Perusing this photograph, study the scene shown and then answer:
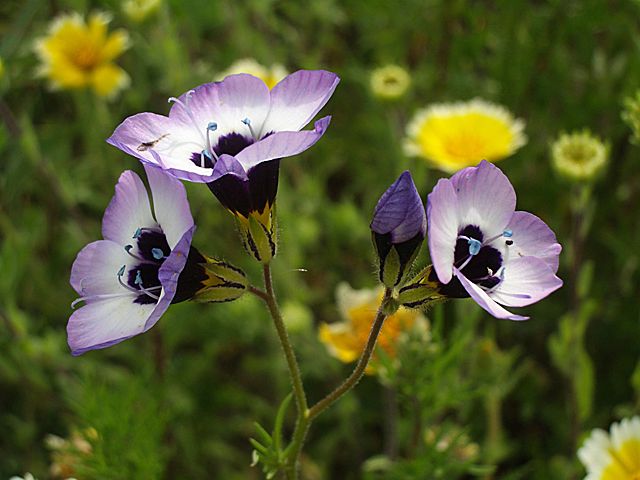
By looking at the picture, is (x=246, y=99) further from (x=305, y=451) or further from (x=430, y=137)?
(x=305, y=451)

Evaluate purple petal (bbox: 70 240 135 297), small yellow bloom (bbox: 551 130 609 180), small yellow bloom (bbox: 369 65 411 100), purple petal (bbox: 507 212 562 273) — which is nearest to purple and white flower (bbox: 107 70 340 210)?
purple petal (bbox: 70 240 135 297)

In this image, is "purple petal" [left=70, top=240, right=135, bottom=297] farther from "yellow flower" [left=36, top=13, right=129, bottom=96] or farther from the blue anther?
"yellow flower" [left=36, top=13, right=129, bottom=96]

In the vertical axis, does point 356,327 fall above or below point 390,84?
below

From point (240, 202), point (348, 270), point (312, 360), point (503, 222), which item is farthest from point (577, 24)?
point (240, 202)

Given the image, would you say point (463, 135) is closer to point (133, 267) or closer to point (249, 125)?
point (249, 125)

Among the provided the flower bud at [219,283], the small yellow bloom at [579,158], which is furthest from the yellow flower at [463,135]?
the flower bud at [219,283]

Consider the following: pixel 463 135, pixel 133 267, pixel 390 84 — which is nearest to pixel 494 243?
pixel 133 267
